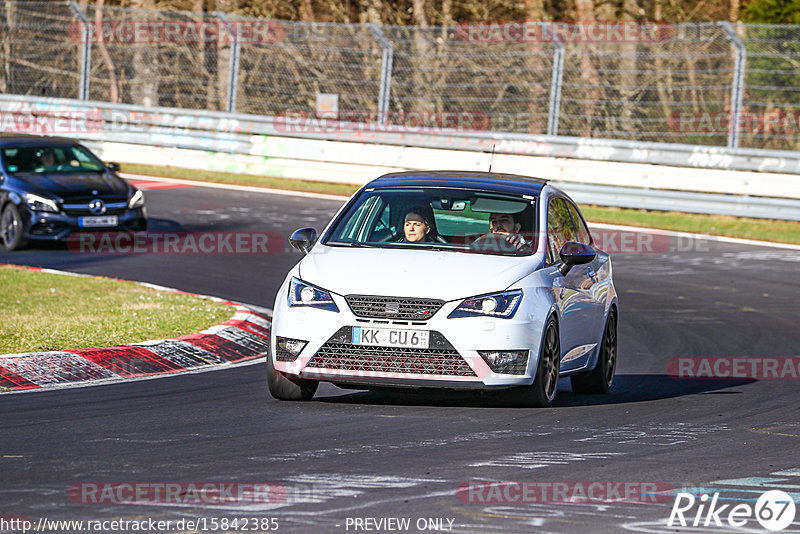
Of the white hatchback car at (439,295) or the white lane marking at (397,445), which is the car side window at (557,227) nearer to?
the white hatchback car at (439,295)

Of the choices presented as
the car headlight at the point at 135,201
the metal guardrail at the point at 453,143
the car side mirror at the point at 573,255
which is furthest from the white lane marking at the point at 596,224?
the car side mirror at the point at 573,255

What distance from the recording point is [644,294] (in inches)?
647

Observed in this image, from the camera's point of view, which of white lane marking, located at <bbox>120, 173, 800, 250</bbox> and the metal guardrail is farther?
the metal guardrail

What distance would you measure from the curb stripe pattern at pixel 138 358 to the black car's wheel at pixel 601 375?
2.81 m

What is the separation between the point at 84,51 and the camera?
2969 centimetres

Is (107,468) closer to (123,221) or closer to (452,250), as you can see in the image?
(452,250)

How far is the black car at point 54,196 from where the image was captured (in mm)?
18859

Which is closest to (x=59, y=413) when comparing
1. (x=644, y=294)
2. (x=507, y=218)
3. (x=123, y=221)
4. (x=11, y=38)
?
(x=507, y=218)

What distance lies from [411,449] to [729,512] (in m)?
1.96

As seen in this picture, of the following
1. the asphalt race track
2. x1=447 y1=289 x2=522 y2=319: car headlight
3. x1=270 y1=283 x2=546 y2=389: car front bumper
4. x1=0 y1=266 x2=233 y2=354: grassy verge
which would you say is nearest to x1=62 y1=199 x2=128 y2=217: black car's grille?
x1=0 y1=266 x2=233 y2=354: grassy verge

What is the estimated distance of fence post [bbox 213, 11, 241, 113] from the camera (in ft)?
92.7

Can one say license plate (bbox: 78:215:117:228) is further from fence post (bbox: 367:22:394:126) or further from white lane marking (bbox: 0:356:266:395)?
fence post (bbox: 367:22:394:126)

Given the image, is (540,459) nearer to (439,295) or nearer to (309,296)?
(439,295)

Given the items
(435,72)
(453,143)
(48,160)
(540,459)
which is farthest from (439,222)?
(435,72)
